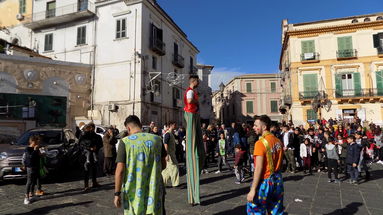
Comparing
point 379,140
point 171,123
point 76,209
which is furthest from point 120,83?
point 379,140

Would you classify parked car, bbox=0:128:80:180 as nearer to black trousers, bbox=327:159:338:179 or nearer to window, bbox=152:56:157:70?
black trousers, bbox=327:159:338:179

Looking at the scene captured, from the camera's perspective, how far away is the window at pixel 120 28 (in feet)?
68.6

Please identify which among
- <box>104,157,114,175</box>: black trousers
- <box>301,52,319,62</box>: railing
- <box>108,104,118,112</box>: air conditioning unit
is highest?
<box>301,52,319,62</box>: railing

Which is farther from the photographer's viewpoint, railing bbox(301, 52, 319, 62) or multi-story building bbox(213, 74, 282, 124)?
multi-story building bbox(213, 74, 282, 124)

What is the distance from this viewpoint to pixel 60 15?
73.9ft

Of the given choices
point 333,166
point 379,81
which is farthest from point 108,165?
point 379,81

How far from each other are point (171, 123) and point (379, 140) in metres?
11.5

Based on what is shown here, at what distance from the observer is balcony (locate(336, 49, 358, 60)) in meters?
23.8

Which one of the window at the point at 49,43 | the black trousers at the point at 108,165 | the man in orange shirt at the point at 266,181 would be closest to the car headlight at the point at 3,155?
the black trousers at the point at 108,165

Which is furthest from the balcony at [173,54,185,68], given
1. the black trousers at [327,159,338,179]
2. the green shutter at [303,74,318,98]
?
the black trousers at [327,159,338,179]

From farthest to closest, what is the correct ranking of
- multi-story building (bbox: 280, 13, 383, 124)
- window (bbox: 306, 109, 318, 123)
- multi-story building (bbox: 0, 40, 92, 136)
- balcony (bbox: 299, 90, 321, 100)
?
balcony (bbox: 299, 90, 321, 100), window (bbox: 306, 109, 318, 123), multi-story building (bbox: 280, 13, 383, 124), multi-story building (bbox: 0, 40, 92, 136)

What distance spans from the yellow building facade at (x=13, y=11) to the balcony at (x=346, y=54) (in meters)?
31.6

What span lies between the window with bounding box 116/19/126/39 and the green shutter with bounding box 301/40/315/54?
1799 centimetres

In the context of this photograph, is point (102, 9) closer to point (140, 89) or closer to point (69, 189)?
point (140, 89)
